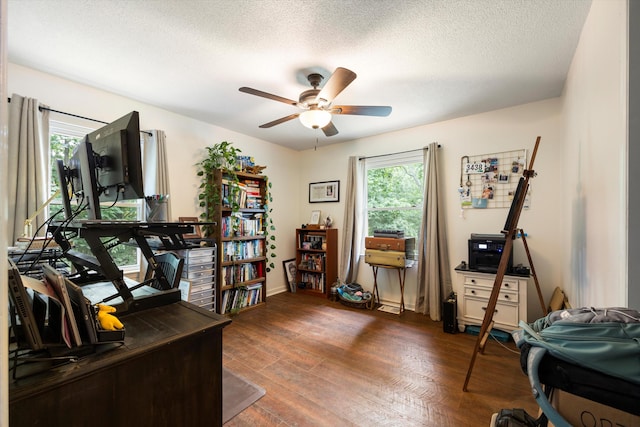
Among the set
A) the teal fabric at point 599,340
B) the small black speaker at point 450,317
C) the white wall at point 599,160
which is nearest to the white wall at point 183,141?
the small black speaker at point 450,317

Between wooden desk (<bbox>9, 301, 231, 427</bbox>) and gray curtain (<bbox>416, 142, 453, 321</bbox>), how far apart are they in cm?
275

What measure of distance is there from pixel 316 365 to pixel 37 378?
1.84 meters

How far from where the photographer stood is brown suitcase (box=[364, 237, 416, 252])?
10.7 feet

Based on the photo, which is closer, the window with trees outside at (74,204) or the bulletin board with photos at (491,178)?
the window with trees outside at (74,204)

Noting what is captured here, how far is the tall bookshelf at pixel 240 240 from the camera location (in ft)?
10.5

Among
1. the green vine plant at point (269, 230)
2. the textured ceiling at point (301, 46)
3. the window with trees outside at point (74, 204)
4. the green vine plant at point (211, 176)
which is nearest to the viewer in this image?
the textured ceiling at point (301, 46)

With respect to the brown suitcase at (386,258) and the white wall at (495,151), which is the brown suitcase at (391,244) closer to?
the brown suitcase at (386,258)

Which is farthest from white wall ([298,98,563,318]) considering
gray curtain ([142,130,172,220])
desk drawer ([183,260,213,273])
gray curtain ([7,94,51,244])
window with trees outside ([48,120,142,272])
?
gray curtain ([7,94,51,244])

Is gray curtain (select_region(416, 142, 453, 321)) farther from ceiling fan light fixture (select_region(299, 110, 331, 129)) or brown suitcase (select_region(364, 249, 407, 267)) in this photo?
ceiling fan light fixture (select_region(299, 110, 331, 129))

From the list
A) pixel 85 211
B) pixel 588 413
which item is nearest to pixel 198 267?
pixel 85 211

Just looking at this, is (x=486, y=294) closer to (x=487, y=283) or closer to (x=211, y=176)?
(x=487, y=283)

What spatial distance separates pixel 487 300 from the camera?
2641 millimetres

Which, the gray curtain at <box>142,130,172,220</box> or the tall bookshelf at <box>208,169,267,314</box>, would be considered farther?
the tall bookshelf at <box>208,169,267,314</box>

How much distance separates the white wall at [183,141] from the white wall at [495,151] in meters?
1.45
